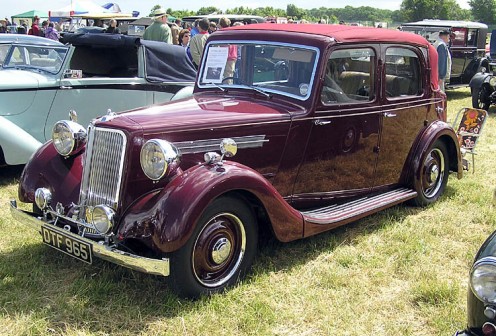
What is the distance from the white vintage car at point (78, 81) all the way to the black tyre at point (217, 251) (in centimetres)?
304

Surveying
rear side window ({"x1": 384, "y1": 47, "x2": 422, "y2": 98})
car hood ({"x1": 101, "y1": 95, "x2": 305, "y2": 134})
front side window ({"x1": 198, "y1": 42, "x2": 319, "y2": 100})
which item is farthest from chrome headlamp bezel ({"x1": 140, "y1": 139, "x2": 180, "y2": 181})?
rear side window ({"x1": 384, "y1": 47, "x2": 422, "y2": 98})

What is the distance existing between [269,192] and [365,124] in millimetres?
1332

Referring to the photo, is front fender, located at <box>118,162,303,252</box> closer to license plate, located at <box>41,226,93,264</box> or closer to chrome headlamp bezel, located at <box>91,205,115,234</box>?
chrome headlamp bezel, located at <box>91,205,115,234</box>

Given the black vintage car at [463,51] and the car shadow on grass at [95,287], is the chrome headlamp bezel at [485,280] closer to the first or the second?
the car shadow on grass at [95,287]

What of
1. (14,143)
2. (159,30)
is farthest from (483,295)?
(159,30)

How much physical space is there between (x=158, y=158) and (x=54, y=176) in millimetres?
1033

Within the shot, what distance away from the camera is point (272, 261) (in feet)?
12.7

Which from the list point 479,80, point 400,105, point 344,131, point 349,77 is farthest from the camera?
point 479,80

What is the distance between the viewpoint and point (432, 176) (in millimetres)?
5156

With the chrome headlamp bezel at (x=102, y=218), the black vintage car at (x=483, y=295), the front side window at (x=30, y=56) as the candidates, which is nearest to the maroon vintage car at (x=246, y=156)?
the chrome headlamp bezel at (x=102, y=218)

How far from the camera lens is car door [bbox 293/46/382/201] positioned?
157 inches

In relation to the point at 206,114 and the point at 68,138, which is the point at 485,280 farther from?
the point at 68,138

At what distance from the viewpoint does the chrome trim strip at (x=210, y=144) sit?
3397mm

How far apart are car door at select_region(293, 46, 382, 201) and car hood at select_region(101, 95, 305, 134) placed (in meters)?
0.30
